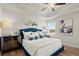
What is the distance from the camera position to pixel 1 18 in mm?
1824

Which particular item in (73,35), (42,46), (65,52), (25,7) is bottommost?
(65,52)

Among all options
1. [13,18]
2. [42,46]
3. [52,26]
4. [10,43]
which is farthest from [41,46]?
[13,18]

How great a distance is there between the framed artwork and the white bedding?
21cm

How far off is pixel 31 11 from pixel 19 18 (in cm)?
27

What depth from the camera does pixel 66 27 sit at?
1.91 meters

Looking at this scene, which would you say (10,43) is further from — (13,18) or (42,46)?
(42,46)

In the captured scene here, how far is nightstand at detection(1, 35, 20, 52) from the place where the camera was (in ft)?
6.03

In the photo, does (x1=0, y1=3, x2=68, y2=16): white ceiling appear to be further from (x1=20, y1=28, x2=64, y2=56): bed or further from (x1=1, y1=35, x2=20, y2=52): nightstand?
(x1=1, y1=35, x2=20, y2=52): nightstand

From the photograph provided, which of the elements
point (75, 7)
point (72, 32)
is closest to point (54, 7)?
point (75, 7)

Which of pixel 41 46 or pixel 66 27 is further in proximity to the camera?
pixel 66 27

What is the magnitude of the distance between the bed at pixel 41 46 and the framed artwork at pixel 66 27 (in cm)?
21

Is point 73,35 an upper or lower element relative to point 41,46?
upper

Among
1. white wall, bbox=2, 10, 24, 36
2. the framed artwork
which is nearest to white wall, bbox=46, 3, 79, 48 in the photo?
the framed artwork

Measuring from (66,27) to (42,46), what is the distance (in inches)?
23.3
